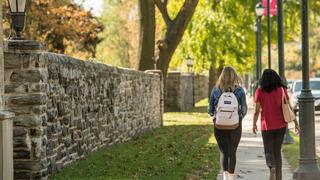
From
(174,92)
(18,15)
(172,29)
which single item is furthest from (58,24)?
(18,15)

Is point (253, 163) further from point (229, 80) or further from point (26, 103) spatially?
point (26, 103)

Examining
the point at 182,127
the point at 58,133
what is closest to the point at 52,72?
the point at 58,133

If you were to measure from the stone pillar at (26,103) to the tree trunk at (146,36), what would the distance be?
72.0ft

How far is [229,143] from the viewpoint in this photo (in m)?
11.4

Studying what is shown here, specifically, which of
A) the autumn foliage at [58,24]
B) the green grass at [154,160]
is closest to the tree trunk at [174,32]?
the autumn foliage at [58,24]

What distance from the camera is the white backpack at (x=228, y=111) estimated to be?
11125mm

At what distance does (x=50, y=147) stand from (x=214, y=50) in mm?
32402

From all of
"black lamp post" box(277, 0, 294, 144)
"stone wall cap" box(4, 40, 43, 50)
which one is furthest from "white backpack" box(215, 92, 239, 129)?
"black lamp post" box(277, 0, 294, 144)

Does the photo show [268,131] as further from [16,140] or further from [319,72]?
[319,72]

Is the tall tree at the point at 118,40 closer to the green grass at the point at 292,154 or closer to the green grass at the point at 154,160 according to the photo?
the green grass at the point at 154,160

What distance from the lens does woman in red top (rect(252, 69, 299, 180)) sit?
1101 centimetres

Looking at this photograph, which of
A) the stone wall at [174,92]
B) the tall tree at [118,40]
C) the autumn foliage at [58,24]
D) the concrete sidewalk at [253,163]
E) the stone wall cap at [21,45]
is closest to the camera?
the stone wall cap at [21,45]

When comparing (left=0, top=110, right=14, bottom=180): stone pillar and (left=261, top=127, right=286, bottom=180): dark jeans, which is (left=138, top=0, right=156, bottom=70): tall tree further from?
(left=0, top=110, right=14, bottom=180): stone pillar

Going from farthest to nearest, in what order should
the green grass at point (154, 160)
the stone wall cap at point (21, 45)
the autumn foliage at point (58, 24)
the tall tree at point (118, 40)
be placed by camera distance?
the tall tree at point (118, 40) < the autumn foliage at point (58, 24) < the green grass at point (154, 160) < the stone wall cap at point (21, 45)
